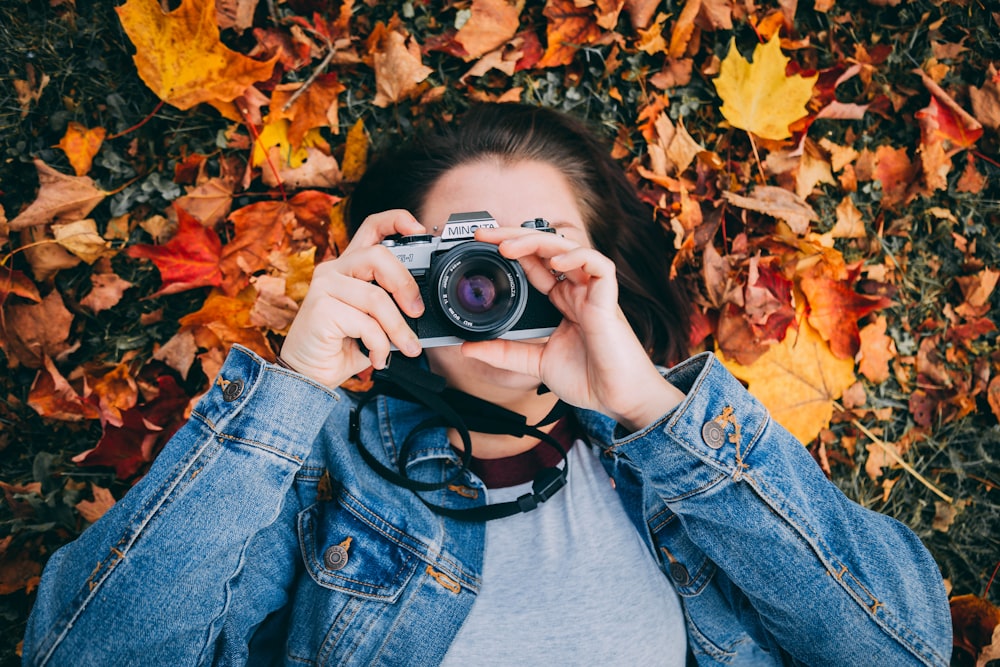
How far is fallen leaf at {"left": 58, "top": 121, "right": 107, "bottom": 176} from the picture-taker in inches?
65.1

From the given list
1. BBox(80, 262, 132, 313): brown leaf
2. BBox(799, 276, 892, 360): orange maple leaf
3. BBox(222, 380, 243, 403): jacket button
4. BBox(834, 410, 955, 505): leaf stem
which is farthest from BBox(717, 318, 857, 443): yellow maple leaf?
BBox(80, 262, 132, 313): brown leaf

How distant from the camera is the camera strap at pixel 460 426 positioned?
49.5 inches

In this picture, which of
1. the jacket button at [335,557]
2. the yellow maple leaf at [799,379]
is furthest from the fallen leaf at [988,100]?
the jacket button at [335,557]

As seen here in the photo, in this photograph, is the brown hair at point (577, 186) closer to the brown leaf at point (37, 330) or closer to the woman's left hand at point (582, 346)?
the woman's left hand at point (582, 346)

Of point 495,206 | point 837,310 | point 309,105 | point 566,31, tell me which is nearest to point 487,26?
point 566,31

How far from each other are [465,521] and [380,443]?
26cm

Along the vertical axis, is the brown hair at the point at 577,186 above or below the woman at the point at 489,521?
above

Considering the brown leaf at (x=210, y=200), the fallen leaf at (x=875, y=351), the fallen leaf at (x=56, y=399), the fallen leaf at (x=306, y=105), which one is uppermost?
the fallen leaf at (x=306, y=105)

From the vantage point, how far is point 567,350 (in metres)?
1.21

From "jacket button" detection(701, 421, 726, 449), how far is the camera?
0.39 m

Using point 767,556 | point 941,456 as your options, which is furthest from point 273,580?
point 941,456

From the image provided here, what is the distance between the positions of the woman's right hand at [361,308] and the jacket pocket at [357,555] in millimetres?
381

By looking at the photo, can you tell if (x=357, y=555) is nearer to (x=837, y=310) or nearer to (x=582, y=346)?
(x=582, y=346)

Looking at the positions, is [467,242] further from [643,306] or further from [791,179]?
[791,179]
